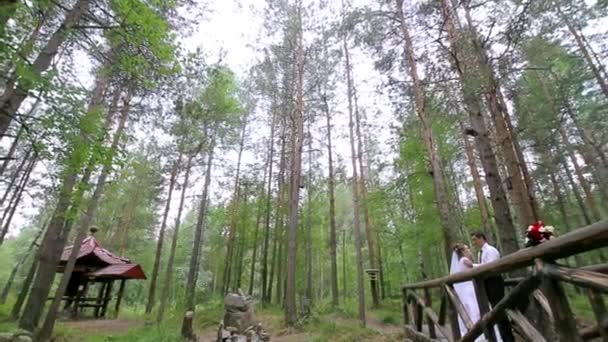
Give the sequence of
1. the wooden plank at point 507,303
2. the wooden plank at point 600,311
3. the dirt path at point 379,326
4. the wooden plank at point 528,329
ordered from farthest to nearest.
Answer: the dirt path at point 379,326 < the wooden plank at point 528,329 < the wooden plank at point 507,303 < the wooden plank at point 600,311

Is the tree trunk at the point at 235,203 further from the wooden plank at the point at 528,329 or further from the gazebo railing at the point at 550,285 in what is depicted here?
the wooden plank at the point at 528,329

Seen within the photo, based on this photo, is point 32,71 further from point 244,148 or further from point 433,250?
point 433,250

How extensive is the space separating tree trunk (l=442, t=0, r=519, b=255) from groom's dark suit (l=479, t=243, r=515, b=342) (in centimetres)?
99

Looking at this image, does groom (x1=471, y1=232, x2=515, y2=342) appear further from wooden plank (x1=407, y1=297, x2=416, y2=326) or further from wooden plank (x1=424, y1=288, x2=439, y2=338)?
wooden plank (x1=407, y1=297, x2=416, y2=326)

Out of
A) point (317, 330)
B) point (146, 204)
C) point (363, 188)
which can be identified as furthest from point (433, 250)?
point (146, 204)

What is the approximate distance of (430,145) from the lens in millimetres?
7250

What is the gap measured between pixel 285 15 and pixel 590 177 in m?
17.6

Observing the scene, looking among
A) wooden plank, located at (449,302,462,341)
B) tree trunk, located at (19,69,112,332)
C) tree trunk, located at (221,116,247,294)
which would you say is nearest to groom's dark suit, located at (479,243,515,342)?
wooden plank, located at (449,302,462,341)

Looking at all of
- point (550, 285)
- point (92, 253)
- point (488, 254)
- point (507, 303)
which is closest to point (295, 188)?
point (488, 254)

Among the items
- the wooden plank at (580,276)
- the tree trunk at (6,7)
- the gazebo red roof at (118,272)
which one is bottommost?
the wooden plank at (580,276)

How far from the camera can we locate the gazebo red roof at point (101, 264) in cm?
1220

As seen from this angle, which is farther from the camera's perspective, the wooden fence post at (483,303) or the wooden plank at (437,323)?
the wooden plank at (437,323)

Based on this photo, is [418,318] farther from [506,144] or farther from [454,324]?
[506,144]

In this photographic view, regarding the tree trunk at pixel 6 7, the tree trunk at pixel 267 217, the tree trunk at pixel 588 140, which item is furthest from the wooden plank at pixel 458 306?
the tree trunk at pixel 267 217
